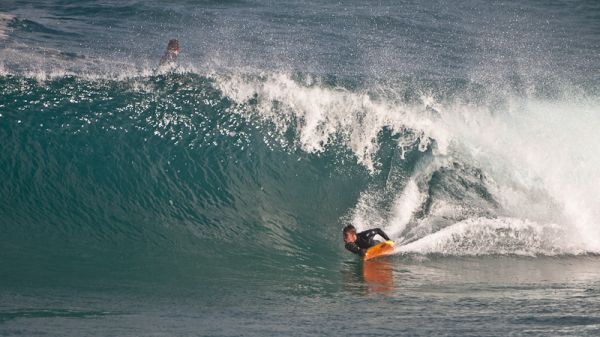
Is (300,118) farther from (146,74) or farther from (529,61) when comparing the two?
(529,61)

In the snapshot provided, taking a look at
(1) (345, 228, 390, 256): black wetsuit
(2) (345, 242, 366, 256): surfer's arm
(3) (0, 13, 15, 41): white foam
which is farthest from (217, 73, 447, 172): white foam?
(3) (0, 13, 15, 41): white foam

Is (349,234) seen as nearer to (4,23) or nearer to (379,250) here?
(379,250)

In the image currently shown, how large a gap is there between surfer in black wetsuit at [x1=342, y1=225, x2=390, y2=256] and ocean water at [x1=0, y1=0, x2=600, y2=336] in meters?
0.24

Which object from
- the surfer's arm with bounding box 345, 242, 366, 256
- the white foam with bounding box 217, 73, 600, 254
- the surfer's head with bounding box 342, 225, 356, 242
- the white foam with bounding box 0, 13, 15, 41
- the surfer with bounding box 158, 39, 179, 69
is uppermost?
the white foam with bounding box 0, 13, 15, 41

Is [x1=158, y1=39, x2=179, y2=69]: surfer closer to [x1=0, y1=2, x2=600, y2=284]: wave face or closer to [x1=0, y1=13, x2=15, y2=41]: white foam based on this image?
[x1=0, y1=2, x2=600, y2=284]: wave face

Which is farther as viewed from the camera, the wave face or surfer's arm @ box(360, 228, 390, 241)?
the wave face

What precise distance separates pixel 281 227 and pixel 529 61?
55.6 ft

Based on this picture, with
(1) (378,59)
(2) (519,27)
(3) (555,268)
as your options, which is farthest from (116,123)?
(2) (519,27)

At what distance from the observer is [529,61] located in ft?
80.2

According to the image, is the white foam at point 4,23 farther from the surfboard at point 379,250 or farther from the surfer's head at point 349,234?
the surfboard at point 379,250

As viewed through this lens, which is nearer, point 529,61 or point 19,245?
point 19,245

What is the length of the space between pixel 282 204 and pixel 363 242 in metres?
2.16

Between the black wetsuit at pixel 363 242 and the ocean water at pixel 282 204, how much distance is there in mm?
233

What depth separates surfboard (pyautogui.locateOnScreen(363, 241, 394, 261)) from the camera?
912cm
